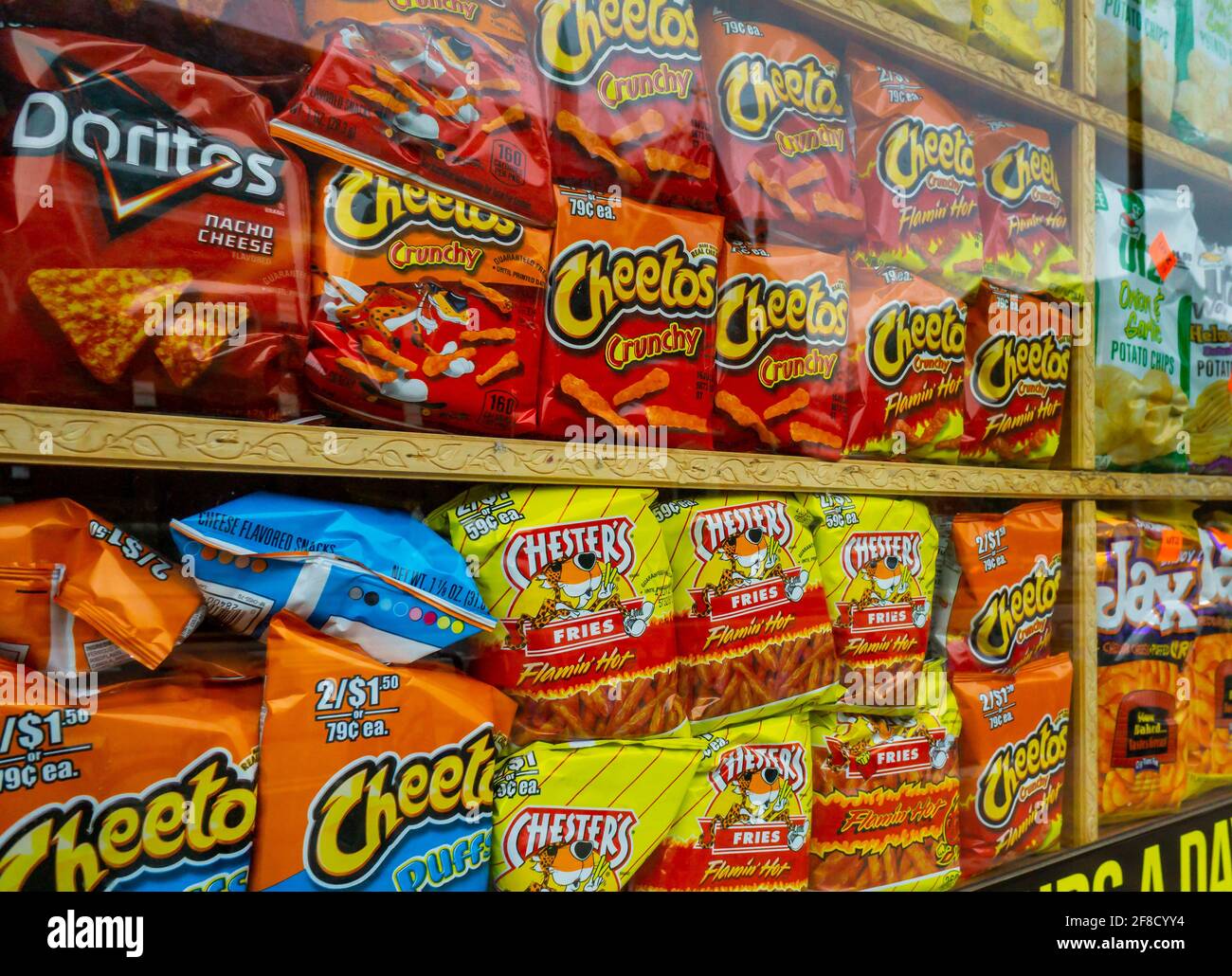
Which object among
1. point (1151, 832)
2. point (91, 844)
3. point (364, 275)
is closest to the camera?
point (91, 844)

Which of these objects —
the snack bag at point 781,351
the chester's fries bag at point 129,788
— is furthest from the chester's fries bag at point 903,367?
the chester's fries bag at point 129,788

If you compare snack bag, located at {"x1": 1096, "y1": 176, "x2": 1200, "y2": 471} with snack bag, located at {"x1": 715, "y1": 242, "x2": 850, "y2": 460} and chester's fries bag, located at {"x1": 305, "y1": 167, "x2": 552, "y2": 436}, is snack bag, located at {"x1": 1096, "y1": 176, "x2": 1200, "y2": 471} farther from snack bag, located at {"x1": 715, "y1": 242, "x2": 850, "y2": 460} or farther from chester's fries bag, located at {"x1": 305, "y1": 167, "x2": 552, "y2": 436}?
chester's fries bag, located at {"x1": 305, "y1": 167, "x2": 552, "y2": 436}

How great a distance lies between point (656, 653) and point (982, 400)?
0.83 m

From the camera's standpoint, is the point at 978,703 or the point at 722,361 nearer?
the point at 722,361

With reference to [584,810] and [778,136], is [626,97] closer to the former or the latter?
[778,136]

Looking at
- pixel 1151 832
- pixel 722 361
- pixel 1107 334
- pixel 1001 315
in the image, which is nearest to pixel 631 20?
pixel 722 361

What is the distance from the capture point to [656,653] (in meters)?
1.19

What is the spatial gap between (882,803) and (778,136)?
105cm

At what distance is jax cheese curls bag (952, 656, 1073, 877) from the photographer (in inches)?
59.4

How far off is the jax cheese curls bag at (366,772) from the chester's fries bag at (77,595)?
0.13 m

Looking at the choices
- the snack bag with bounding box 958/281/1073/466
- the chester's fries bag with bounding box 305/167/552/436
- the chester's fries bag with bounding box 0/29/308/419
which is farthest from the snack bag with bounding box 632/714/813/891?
the chester's fries bag with bounding box 0/29/308/419

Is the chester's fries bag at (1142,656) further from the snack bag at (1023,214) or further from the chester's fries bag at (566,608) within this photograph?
the chester's fries bag at (566,608)

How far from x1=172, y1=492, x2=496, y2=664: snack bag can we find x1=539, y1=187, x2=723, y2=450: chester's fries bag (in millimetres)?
254
